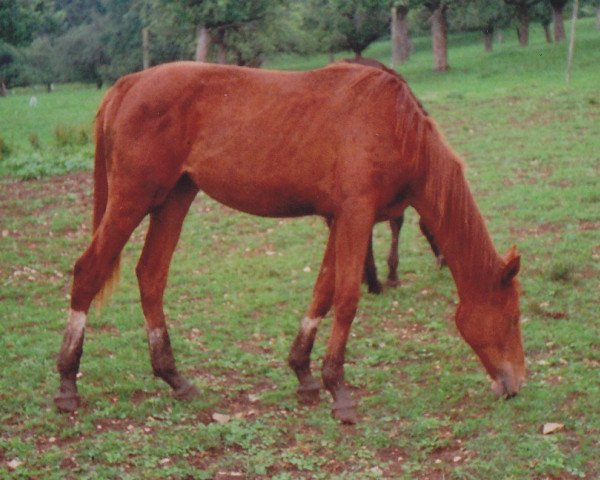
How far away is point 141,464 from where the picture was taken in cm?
454

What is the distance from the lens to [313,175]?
514cm

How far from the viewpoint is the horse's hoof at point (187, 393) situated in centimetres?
550

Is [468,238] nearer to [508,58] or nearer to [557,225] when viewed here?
[557,225]

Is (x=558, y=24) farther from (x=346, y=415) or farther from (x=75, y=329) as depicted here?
(x=75, y=329)

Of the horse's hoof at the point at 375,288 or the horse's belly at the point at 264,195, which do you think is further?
the horse's hoof at the point at 375,288

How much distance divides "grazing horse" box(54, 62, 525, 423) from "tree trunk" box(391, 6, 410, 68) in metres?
29.6

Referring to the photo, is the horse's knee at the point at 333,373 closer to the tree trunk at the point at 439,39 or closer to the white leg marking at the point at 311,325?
the white leg marking at the point at 311,325

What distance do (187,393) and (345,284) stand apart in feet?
4.27

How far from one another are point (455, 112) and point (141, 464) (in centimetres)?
1590

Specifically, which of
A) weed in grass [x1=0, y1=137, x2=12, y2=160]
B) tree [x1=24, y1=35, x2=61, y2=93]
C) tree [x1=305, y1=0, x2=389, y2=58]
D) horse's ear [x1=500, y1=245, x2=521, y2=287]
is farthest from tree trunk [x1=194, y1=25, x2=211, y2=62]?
horse's ear [x1=500, y1=245, x2=521, y2=287]

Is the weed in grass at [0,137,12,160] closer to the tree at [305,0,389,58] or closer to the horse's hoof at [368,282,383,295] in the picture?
the horse's hoof at [368,282,383,295]

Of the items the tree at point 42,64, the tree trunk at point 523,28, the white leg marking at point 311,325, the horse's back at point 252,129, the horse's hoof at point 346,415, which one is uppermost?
the horse's back at point 252,129

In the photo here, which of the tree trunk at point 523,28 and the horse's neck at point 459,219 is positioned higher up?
the horse's neck at point 459,219

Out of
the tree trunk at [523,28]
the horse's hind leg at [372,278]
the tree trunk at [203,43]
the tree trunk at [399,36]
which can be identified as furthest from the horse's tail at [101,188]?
the tree trunk at [523,28]
